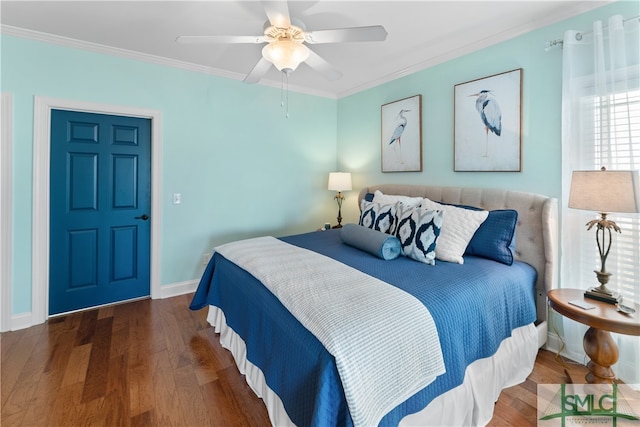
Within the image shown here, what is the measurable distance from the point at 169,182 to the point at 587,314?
3556mm

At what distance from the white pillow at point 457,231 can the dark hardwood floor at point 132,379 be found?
34.7 inches

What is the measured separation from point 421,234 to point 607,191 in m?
1.01

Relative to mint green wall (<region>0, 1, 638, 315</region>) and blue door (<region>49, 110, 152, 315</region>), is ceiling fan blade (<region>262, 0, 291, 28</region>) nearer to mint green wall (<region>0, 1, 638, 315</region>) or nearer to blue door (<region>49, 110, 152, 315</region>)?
mint green wall (<region>0, 1, 638, 315</region>)

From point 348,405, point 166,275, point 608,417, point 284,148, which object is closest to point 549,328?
point 608,417

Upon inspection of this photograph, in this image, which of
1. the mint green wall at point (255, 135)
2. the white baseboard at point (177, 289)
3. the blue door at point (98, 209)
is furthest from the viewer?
the white baseboard at point (177, 289)

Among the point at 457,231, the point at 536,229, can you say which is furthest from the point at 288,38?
the point at 536,229

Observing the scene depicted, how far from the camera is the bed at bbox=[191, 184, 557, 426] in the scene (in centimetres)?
116

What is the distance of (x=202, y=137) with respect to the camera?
11.1ft

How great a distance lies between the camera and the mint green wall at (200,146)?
257cm

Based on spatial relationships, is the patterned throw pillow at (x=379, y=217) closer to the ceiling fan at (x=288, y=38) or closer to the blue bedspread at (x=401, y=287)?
the blue bedspread at (x=401, y=287)

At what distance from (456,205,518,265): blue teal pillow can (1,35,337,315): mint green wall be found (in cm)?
246

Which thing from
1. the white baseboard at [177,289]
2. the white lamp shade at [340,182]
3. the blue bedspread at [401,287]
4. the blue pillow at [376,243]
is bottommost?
the white baseboard at [177,289]

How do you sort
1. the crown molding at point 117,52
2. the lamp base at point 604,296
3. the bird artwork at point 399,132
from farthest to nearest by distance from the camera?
A: the bird artwork at point 399,132, the crown molding at point 117,52, the lamp base at point 604,296

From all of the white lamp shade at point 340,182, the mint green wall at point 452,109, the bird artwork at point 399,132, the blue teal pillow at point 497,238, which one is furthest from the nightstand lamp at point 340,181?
the blue teal pillow at point 497,238
